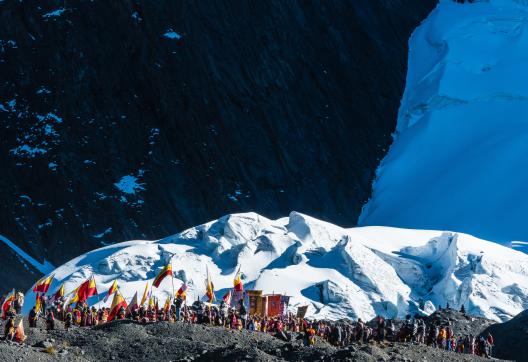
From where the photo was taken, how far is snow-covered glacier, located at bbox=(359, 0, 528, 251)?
323 feet

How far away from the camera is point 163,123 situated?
357ft

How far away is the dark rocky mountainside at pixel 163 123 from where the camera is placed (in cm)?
10569

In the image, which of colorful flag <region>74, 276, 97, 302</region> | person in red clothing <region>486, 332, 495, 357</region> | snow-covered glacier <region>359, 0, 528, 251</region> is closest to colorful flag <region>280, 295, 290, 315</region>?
colorful flag <region>74, 276, 97, 302</region>

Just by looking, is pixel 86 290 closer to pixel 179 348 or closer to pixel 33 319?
pixel 33 319

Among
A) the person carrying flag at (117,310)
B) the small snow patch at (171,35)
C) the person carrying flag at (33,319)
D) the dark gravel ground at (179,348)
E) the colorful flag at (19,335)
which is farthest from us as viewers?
the small snow patch at (171,35)

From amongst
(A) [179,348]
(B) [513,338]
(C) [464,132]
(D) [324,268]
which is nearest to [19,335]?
(A) [179,348]

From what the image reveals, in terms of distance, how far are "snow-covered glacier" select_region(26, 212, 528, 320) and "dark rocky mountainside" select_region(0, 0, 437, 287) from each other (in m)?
25.0

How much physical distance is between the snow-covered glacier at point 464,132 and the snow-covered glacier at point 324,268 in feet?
47.8

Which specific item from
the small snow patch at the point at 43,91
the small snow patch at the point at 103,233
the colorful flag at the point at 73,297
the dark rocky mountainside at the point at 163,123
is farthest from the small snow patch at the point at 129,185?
the colorful flag at the point at 73,297

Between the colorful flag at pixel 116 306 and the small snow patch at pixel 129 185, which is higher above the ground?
the small snow patch at pixel 129 185

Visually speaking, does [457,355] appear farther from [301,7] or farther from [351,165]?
[301,7]

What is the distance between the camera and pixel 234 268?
2975 inches

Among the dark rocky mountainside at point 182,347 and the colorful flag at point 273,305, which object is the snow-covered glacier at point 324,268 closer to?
the colorful flag at point 273,305

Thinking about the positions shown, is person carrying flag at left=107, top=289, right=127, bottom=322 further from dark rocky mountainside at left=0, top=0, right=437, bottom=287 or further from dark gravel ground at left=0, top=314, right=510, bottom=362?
dark rocky mountainside at left=0, top=0, right=437, bottom=287
